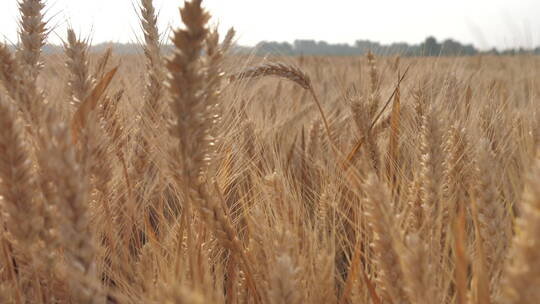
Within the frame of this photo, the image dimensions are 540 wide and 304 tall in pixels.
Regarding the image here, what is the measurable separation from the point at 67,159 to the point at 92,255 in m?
0.12

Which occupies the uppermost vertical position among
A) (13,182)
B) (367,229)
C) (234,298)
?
(13,182)

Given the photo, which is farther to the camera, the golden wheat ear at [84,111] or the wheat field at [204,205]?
the golden wheat ear at [84,111]

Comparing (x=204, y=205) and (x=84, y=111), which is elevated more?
(x=84, y=111)

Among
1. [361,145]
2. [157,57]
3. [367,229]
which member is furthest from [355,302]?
[157,57]

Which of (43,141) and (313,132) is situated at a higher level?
(43,141)

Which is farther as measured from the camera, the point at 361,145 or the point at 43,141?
the point at 361,145

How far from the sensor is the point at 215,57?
72 cm

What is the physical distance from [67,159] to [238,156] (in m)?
0.73

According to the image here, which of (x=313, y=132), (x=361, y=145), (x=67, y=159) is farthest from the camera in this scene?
(x=313, y=132)

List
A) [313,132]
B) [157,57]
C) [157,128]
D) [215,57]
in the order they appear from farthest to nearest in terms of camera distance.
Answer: [313,132] → [157,57] → [157,128] → [215,57]

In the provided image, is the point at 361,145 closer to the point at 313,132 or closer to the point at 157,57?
the point at 313,132

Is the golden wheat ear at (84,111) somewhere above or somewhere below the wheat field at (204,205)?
above

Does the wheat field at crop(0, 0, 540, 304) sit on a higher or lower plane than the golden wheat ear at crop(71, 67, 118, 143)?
lower

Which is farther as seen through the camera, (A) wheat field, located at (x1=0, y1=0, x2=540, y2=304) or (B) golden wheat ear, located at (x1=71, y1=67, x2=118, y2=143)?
(B) golden wheat ear, located at (x1=71, y1=67, x2=118, y2=143)
